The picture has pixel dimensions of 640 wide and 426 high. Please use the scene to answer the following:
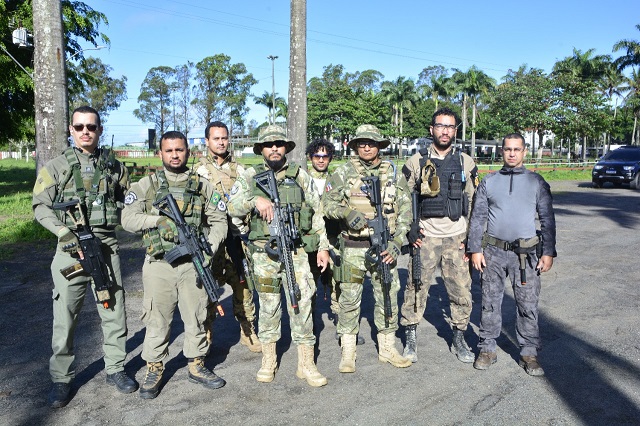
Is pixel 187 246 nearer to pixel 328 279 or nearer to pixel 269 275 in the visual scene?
pixel 269 275

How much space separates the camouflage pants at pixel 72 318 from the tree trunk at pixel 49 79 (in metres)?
5.57

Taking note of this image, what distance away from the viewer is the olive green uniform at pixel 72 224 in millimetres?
3732

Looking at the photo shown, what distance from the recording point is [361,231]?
14.3 ft

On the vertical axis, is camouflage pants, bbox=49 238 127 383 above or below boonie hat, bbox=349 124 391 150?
below

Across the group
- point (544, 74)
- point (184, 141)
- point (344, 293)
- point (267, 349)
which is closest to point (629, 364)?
point (344, 293)

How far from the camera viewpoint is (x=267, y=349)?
4133mm

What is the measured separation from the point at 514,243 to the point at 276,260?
216cm

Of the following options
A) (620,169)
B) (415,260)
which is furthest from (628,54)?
(415,260)

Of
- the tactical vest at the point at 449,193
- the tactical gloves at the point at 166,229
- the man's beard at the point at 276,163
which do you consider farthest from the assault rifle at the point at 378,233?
the tactical gloves at the point at 166,229

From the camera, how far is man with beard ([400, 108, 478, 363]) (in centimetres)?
459

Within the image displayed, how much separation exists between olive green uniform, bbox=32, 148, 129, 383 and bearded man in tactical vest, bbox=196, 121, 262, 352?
3.28ft

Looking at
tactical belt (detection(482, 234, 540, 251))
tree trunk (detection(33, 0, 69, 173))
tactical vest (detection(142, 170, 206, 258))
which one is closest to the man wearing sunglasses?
tactical vest (detection(142, 170, 206, 258))

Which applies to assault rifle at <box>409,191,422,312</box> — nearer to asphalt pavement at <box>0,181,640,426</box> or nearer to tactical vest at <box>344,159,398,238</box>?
tactical vest at <box>344,159,398,238</box>

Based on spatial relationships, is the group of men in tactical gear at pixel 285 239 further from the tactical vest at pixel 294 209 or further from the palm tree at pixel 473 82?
the palm tree at pixel 473 82
